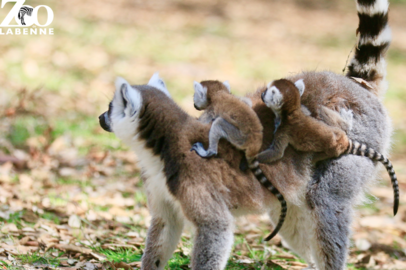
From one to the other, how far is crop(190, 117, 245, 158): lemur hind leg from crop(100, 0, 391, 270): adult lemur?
81 millimetres

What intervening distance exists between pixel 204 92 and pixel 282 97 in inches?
25.3

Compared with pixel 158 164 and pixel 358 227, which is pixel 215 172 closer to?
pixel 158 164

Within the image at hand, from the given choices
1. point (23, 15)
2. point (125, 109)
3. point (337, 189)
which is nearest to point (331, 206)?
point (337, 189)

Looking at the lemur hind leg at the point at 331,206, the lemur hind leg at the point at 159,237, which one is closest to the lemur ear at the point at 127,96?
the lemur hind leg at the point at 159,237

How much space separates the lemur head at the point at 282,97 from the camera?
3576 millimetres

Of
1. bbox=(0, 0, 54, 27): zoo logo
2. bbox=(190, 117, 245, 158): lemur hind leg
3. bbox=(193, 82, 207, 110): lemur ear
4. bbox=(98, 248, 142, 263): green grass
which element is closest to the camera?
bbox=(190, 117, 245, 158): lemur hind leg

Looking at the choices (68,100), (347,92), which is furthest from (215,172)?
(68,100)

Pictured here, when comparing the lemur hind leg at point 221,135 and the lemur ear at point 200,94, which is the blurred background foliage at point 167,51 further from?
the lemur hind leg at point 221,135

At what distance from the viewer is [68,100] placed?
8.76 meters

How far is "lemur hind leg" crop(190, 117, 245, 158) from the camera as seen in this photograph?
3410 mm

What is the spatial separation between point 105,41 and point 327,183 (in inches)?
382

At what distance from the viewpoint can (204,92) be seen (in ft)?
12.6

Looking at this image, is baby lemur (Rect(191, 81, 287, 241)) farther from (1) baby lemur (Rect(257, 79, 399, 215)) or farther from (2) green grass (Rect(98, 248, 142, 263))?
(2) green grass (Rect(98, 248, 142, 263))

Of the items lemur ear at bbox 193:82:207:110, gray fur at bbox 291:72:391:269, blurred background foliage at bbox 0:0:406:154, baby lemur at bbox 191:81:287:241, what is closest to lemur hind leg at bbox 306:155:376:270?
gray fur at bbox 291:72:391:269
